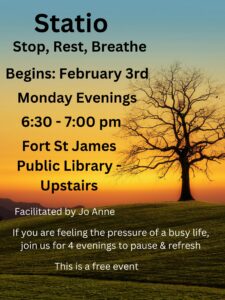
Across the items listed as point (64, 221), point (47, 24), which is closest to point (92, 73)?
point (47, 24)

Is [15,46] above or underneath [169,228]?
above

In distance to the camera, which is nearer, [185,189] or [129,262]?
[129,262]

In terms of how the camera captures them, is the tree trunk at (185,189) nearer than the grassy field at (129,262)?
No

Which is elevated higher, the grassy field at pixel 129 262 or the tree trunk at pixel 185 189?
the tree trunk at pixel 185 189

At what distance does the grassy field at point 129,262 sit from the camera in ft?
84.3

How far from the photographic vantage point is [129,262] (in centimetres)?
3428

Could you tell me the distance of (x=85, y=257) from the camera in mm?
38281

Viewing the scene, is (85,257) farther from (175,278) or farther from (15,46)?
(15,46)

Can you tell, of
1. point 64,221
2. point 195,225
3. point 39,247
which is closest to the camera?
point 39,247

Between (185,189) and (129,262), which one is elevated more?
(185,189)

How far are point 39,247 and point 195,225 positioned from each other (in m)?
10.6

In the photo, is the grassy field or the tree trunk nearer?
the grassy field

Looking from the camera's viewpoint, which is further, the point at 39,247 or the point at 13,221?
the point at 13,221

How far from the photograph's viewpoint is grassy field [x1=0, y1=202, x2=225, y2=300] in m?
25.7
